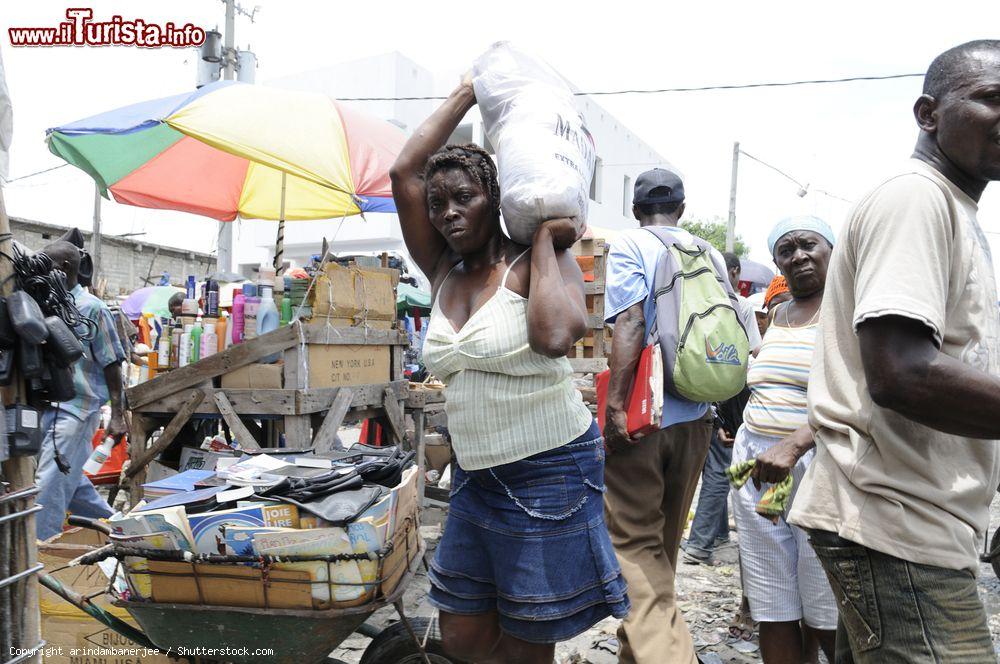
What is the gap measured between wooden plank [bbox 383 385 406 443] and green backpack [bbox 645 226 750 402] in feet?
8.95

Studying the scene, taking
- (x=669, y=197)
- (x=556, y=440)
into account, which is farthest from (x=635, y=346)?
(x=556, y=440)

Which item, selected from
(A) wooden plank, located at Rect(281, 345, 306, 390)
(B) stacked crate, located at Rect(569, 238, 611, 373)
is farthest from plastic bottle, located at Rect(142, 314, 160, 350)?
(B) stacked crate, located at Rect(569, 238, 611, 373)

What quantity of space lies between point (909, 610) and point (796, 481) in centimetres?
113

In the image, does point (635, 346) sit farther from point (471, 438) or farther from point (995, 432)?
point (995, 432)

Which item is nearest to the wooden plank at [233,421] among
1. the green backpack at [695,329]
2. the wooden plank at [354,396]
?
the wooden plank at [354,396]

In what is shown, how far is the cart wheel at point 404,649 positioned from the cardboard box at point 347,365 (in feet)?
6.94

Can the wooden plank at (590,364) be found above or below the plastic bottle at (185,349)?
below

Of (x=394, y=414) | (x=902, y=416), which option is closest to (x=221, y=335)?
(x=394, y=414)

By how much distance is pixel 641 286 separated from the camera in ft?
9.49

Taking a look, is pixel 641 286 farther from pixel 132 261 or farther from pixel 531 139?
pixel 132 261

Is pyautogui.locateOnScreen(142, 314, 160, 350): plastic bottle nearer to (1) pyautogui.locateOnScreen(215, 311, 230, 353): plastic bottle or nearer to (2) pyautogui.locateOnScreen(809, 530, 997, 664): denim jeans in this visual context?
(1) pyautogui.locateOnScreen(215, 311, 230, 353): plastic bottle

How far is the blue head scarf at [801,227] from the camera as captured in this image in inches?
115

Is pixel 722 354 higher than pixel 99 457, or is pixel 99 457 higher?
pixel 722 354

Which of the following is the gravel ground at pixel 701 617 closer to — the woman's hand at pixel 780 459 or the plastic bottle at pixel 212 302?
the woman's hand at pixel 780 459
